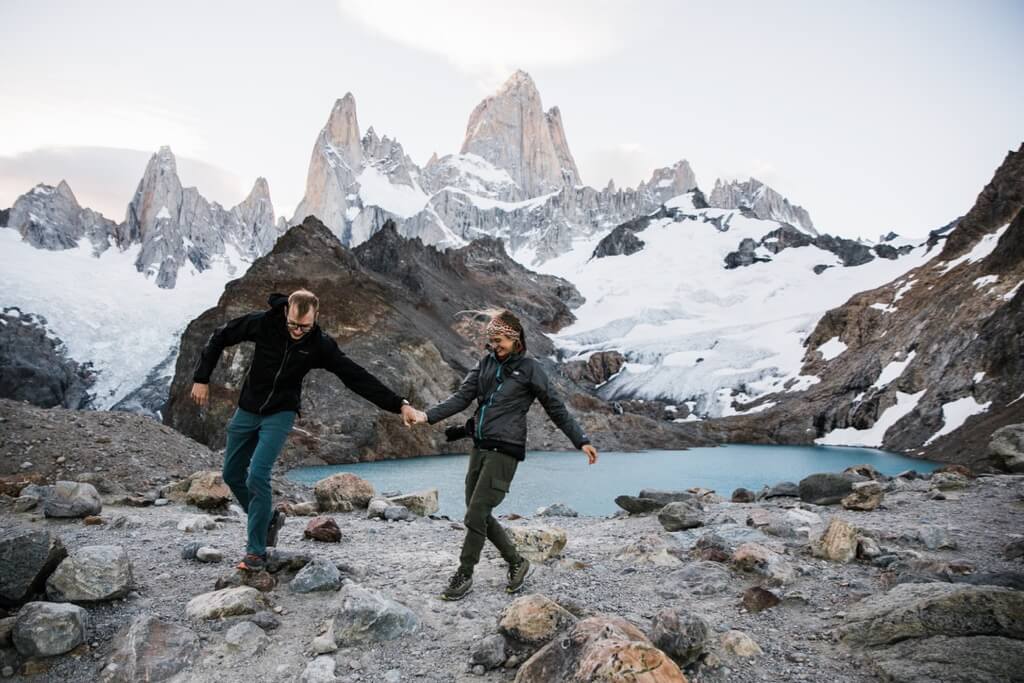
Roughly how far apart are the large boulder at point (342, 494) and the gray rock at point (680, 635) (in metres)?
7.63

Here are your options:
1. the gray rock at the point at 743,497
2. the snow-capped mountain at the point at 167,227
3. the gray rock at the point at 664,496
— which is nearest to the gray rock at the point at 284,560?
the gray rock at the point at 664,496

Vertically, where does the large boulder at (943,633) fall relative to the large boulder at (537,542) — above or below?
above

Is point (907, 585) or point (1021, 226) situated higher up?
point (1021, 226)

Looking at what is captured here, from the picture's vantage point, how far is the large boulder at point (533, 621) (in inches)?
160

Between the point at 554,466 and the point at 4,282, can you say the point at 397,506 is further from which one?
the point at 4,282

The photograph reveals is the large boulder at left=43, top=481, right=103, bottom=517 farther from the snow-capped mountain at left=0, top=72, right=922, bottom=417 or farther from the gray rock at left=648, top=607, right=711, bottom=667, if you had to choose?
the snow-capped mountain at left=0, top=72, right=922, bottom=417

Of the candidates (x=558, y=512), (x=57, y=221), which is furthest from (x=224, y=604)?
(x=57, y=221)

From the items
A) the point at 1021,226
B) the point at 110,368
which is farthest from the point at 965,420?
the point at 110,368

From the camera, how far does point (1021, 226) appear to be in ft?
178

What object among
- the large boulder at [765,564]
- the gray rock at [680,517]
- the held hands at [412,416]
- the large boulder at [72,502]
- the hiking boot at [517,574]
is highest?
the held hands at [412,416]

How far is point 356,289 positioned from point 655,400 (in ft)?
211

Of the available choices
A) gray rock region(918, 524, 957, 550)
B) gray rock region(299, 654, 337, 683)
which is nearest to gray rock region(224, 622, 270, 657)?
gray rock region(299, 654, 337, 683)

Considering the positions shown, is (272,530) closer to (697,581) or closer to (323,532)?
(323,532)

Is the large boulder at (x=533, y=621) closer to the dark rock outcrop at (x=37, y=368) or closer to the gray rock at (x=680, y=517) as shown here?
the gray rock at (x=680, y=517)
